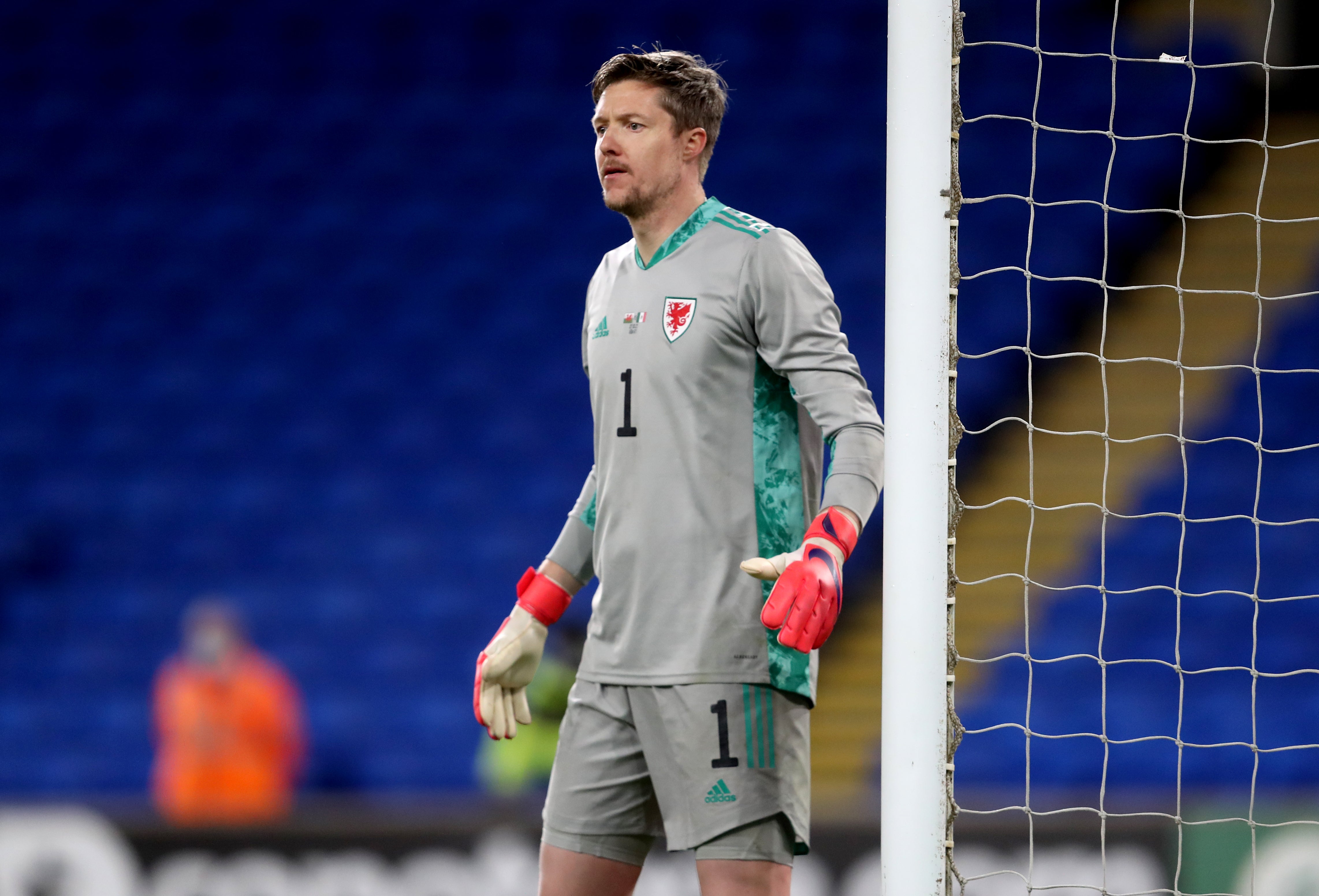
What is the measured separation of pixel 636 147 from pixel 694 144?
4.0 inches

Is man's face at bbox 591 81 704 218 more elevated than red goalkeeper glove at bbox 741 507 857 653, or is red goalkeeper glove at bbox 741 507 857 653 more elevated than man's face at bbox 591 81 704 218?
man's face at bbox 591 81 704 218

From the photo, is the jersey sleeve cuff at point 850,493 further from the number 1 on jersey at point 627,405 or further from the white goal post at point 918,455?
the number 1 on jersey at point 627,405

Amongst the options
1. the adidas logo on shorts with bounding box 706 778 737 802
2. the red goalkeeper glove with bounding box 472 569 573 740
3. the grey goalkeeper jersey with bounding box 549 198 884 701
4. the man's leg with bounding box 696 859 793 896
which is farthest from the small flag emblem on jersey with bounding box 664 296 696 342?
the man's leg with bounding box 696 859 793 896

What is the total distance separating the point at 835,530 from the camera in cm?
184

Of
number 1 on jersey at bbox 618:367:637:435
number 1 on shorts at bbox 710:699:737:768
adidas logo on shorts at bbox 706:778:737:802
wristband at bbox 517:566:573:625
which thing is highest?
number 1 on jersey at bbox 618:367:637:435

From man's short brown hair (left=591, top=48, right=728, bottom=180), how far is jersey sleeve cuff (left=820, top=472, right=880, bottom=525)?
0.49m

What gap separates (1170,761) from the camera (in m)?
6.04

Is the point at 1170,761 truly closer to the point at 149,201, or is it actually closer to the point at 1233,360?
the point at 1233,360

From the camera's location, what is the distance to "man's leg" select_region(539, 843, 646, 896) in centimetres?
200

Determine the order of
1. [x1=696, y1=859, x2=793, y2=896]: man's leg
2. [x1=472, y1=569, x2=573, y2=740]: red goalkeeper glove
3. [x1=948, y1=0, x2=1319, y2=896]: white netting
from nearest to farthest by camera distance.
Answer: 1. [x1=696, y1=859, x2=793, y2=896]: man's leg
2. [x1=472, y1=569, x2=573, y2=740]: red goalkeeper glove
3. [x1=948, y1=0, x2=1319, y2=896]: white netting

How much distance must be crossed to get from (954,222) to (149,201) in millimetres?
6089

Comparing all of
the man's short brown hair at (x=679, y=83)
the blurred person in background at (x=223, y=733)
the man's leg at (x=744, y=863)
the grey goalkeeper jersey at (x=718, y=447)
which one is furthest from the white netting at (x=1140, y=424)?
the man's leg at (x=744, y=863)

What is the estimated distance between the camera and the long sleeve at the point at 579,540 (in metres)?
2.27

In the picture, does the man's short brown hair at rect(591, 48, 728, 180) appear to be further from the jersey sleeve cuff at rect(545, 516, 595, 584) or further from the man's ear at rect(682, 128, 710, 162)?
the jersey sleeve cuff at rect(545, 516, 595, 584)
